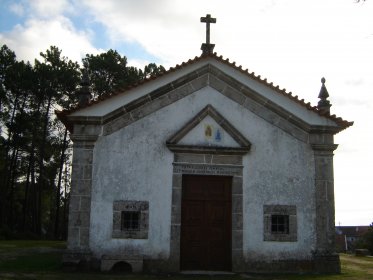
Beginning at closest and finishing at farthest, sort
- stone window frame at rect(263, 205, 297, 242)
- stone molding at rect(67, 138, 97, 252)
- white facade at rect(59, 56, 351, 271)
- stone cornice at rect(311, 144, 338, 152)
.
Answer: stone molding at rect(67, 138, 97, 252)
white facade at rect(59, 56, 351, 271)
stone window frame at rect(263, 205, 297, 242)
stone cornice at rect(311, 144, 338, 152)

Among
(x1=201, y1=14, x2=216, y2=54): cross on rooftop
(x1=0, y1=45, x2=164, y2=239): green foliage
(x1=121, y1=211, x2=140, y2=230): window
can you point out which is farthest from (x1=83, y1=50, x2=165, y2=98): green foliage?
(x1=121, y1=211, x2=140, y2=230): window

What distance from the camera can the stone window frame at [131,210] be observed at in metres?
12.2

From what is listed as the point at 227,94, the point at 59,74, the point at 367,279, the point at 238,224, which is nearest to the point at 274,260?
the point at 238,224

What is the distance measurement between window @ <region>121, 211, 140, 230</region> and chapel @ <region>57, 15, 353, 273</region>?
3 cm

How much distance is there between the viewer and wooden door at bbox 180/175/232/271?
12.5 metres

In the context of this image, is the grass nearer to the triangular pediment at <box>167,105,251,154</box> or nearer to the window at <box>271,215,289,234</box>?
the window at <box>271,215,289,234</box>

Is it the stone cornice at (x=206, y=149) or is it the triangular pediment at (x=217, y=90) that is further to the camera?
the triangular pediment at (x=217, y=90)

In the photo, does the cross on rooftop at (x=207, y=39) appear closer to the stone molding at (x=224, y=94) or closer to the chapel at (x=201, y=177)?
the chapel at (x=201, y=177)

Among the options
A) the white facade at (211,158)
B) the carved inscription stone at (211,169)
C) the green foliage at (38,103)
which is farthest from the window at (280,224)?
the green foliage at (38,103)

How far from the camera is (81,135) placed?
12.5 meters

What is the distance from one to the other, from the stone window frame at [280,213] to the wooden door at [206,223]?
1.02 m

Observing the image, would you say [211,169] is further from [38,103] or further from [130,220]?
[38,103]

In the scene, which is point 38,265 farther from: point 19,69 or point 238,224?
point 19,69

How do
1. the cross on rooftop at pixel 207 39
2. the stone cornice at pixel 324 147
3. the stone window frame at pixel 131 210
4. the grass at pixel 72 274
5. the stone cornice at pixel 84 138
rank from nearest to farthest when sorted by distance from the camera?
the grass at pixel 72 274
the stone window frame at pixel 131 210
the stone cornice at pixel 84 138
the stone cornice at pixel 324 147
the cross on rooftop at pixel 207 39
